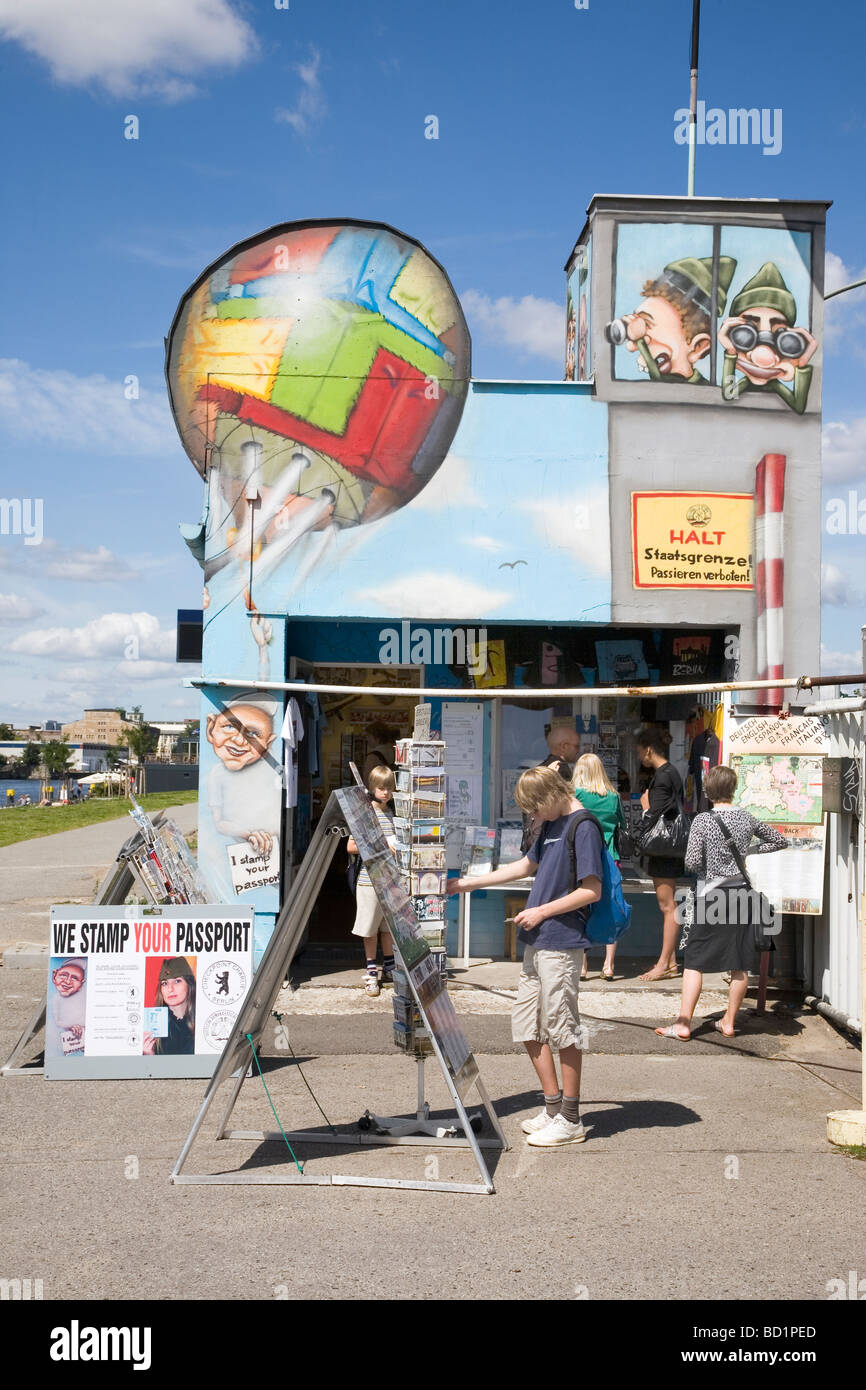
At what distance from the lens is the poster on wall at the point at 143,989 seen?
736 cm

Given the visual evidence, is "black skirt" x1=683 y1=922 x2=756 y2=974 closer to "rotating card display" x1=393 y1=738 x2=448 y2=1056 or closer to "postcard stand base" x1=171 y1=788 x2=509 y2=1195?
"rotating card display" x1=393 y1=738 x2=448 y2=1056

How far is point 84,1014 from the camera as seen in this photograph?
736 cm

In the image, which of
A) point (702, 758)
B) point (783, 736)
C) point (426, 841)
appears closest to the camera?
point (426, 841)

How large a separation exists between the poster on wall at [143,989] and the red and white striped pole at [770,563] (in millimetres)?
5156

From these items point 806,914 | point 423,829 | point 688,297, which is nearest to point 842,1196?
point 423,829

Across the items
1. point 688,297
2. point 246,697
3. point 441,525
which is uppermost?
point 688,297

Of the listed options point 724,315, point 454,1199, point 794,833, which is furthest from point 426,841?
point 724,315

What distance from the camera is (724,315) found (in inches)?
422

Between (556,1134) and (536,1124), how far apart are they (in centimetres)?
18

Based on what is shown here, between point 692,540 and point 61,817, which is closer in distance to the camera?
point 692,540

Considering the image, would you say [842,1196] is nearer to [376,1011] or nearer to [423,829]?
[423,829]

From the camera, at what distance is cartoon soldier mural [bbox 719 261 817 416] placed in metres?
10.7

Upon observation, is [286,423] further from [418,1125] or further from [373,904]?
[418,1125]
